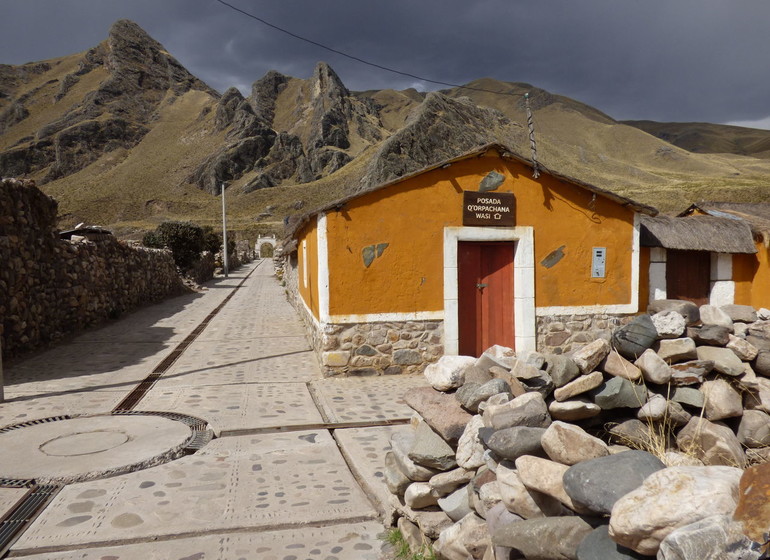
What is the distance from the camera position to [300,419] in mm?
5797

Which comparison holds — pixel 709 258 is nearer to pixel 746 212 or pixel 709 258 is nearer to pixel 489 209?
pixel 746 212

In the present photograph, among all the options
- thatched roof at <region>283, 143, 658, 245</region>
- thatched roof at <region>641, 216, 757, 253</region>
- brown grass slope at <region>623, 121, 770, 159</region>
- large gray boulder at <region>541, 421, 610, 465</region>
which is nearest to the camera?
large gray boulder at <region>541, 421, 610, 465</region>

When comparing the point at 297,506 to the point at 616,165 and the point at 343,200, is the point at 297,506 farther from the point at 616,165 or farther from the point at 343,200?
the point at 616,165

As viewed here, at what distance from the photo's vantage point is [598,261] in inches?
348

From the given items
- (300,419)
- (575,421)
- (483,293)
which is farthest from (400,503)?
(483,293)

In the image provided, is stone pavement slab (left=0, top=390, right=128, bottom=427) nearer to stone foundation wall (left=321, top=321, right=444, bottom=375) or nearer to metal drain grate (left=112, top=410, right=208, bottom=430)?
metal drain grate (left=112, top=410, right=208, bottom=430)

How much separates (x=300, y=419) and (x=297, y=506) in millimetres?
2064

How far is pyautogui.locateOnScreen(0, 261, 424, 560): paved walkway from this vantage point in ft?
10.9

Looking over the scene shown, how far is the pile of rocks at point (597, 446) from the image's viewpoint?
1750 mm

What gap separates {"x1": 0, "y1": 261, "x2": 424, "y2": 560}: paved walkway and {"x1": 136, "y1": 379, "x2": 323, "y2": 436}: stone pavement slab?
0.02m

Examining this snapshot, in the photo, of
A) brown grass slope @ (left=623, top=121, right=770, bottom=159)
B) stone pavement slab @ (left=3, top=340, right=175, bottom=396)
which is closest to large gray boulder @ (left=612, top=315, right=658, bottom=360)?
stone pavement slab @ (left=3, top=340, right=175, bottom=396)

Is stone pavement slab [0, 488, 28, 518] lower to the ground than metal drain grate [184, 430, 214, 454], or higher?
higher

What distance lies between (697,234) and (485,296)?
165 inches

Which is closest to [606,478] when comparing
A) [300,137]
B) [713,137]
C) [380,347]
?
[380,347]
